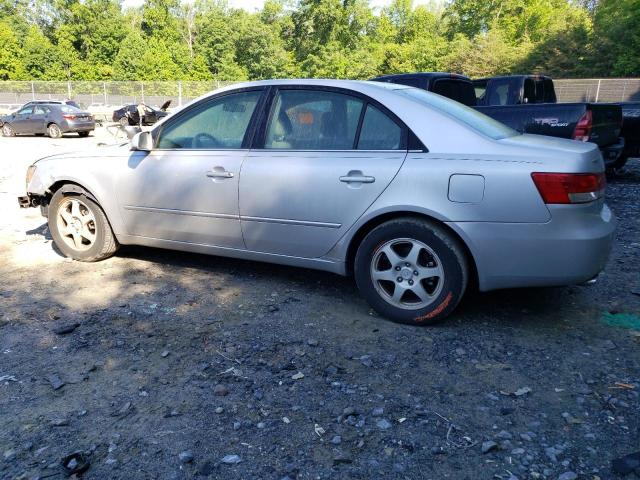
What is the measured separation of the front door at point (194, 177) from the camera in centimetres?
430

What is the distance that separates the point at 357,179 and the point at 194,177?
1.43m

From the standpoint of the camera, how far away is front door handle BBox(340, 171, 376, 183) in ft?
12.2

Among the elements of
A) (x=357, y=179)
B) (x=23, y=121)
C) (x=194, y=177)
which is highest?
(x=357, y=179)

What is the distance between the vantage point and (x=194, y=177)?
439 centimetres

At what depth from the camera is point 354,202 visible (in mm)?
3781

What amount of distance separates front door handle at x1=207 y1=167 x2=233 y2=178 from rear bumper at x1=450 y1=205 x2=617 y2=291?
1.79 metres

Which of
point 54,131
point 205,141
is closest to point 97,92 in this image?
point 54,131

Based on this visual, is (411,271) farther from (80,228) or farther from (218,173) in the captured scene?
(80,228)

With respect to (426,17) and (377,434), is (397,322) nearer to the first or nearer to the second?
(377,434)

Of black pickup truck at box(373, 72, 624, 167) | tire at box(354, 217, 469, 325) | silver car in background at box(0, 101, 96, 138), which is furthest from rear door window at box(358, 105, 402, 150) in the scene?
silver car in background at box(0, 101, 96, 138)

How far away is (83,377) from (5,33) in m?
70.8

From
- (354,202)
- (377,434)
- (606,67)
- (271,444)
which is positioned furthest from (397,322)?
(606,67)

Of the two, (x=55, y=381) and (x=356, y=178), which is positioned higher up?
(x=356, y=178)

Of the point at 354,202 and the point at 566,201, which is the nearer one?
the point at 566,201
